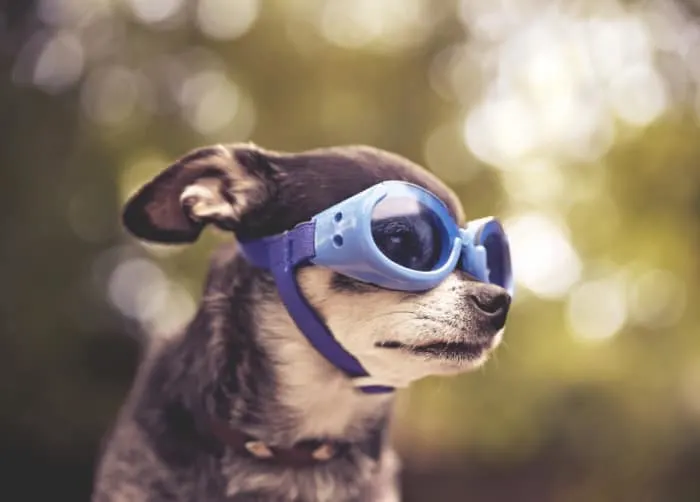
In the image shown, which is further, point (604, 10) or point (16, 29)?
point (604, 10)

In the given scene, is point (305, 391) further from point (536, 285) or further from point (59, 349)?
point (59, 349)

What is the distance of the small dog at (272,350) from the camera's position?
56.1 inches

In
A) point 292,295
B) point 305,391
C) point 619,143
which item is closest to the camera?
point 292,295

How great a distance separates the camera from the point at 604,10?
3662 millimetres

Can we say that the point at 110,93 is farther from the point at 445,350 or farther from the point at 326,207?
the point at 445,350

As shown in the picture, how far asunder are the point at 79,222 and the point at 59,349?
53cm

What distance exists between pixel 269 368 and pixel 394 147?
1569 millimetres

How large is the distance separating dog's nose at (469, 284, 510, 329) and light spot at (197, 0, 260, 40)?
225 centimetres

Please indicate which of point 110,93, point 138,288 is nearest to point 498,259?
point 138,288

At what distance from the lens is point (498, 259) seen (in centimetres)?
150

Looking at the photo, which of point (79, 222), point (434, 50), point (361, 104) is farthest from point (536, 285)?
point (79, 222)

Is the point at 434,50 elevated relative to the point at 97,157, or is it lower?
elevated

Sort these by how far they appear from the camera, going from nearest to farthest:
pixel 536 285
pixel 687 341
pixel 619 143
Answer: pixel 536 285 → pixel 619 143 → pixel 687 341

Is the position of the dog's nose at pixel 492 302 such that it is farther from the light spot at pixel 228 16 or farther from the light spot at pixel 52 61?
the light spot at pixel 52 61
